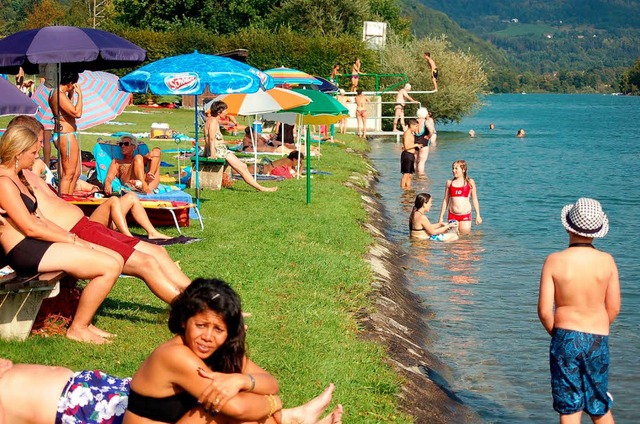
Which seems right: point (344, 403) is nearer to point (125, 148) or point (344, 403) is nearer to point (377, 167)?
point (125, 148)

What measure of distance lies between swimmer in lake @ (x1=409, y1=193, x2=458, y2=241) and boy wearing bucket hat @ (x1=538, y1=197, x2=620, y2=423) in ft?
33.6

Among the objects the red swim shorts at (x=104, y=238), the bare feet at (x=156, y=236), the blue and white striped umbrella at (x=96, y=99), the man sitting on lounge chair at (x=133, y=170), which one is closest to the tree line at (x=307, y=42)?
the blue and white striped umbrella at (x=96, y=99)

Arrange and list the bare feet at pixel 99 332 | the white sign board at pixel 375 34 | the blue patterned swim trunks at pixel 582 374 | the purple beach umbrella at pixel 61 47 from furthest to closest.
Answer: the white sign board at pixel 375 34, the purple beach umbrella at pixel 61 47, the bare feet at pixel 99 332, the blue patterned swim trunks at pixel 582 374

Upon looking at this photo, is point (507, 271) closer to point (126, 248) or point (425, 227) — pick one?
point (425, 227)

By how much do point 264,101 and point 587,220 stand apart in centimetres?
1170

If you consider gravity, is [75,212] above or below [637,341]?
above

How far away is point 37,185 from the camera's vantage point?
25.7 ft

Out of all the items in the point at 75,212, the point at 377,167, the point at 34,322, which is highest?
the point at 75,212

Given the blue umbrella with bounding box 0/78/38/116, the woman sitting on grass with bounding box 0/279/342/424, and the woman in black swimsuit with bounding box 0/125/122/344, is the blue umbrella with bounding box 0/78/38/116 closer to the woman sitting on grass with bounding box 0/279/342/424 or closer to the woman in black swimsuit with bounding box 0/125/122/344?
the woman in black swimsuit with bounding box 0/125/122/344

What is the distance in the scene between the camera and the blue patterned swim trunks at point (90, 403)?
514 cm

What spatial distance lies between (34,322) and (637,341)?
6551 mm

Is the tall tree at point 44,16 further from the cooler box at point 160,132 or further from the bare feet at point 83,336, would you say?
the bare feet at point 83,336

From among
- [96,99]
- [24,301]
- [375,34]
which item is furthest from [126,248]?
[375,34]

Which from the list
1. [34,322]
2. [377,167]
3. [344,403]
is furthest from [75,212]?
[377,167]
